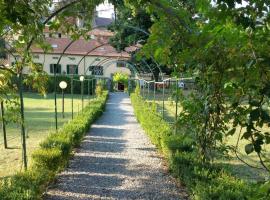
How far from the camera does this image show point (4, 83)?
5141mm

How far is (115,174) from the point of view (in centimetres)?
770

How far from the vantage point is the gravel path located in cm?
630

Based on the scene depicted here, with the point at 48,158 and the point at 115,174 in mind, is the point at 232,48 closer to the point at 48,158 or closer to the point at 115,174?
the point at 48,158

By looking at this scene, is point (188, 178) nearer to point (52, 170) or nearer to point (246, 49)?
point (52, 170)

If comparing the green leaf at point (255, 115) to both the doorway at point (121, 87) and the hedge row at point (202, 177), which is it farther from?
the doorway at point (121, 87)

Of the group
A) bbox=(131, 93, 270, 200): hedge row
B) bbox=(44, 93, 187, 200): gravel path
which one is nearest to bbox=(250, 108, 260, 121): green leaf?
bbox=(131, 93, 270, 200): hedge row

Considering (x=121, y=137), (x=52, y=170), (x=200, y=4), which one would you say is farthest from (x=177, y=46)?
(x=121, y=137)

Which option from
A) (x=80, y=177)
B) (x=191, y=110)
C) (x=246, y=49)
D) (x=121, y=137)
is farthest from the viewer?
(x=121, y=137)

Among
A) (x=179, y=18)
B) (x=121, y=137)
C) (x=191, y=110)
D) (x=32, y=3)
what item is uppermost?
(x=32, y=3)

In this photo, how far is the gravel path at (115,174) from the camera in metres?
6.30

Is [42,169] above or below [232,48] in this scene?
below

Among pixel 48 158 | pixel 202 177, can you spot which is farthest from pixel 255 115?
pixel 48 158

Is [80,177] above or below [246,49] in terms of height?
below

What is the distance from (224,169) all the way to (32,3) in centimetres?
331
